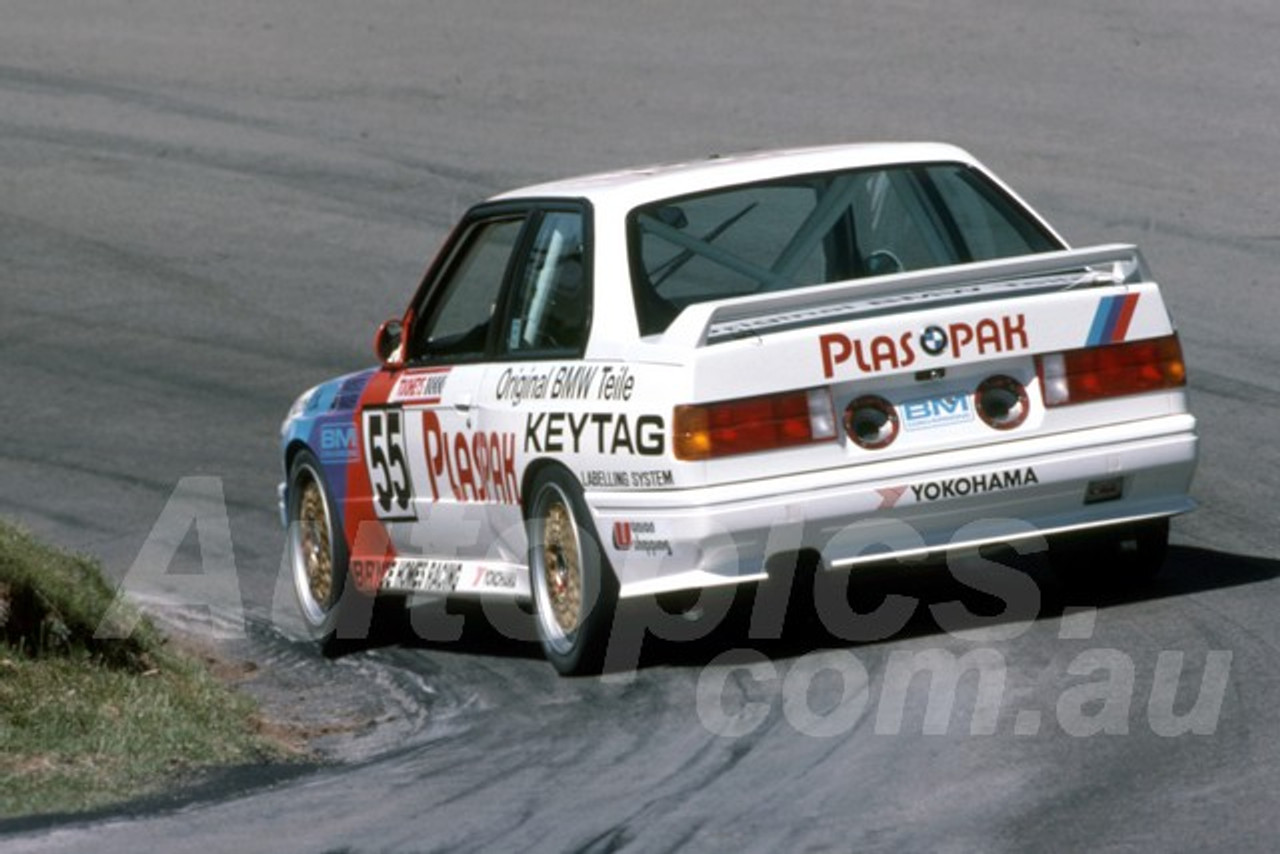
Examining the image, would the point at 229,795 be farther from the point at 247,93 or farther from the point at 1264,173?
the point at 247,93

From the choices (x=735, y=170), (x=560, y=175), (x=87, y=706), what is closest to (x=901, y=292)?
(x=735, y=170)

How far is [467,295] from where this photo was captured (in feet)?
36.1

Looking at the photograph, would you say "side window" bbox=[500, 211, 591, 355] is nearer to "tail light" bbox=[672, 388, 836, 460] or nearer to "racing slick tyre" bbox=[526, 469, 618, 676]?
"racing slick tyre" bbox=[526, 469, 618, 676]

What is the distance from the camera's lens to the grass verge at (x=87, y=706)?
8.09m

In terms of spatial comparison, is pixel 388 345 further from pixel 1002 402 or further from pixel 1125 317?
pixel 1125 317

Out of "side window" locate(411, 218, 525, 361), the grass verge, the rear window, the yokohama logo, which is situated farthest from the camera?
"side window" locate(411, 218, 525, 361)

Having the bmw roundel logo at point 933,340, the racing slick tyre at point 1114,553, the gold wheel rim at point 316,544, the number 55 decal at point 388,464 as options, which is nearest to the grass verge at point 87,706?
the number 55 decal at point 388,464

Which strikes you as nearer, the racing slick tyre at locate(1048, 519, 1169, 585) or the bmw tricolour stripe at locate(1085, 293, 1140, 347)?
the bmw tricolour stripe at locate(1085, 293, 1140, 347)

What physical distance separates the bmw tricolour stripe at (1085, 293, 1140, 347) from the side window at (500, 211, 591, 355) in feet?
5.43

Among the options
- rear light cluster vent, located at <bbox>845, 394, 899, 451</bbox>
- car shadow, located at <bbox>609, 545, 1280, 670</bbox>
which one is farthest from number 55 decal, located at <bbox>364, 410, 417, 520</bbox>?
rear light cluster vent, located at <bbox>845, 394, 899, 451</bbox>

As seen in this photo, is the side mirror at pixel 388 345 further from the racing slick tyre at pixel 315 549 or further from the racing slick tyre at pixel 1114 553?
the racing slick tyre at pixel 1114 553

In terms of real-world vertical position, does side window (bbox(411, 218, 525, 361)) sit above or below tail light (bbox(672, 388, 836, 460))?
above

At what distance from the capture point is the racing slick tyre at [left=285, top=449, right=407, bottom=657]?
452 inches

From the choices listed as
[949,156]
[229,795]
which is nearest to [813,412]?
[949,156]
